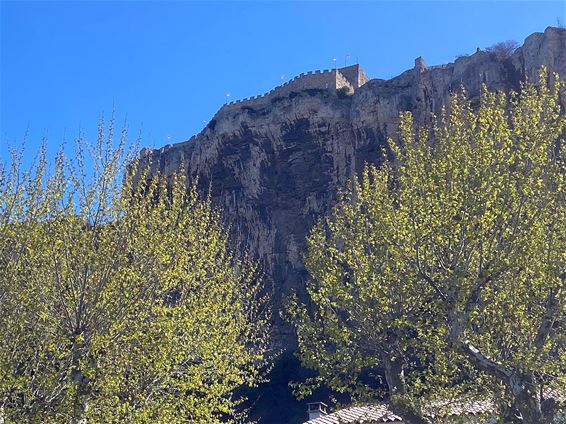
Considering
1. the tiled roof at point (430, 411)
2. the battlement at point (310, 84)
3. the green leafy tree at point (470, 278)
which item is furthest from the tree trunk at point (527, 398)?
the battlement at point (310, 84)

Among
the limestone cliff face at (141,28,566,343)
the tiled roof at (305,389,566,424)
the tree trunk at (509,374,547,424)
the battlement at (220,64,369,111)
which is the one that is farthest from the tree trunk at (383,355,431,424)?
the battlement at (220,64,369,111)

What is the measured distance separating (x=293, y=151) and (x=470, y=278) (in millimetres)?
44724

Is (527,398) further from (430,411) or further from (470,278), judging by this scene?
(470,278)

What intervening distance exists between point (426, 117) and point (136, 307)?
39.6m

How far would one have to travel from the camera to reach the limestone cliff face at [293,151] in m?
53.1

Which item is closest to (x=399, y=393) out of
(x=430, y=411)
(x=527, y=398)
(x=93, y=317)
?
(x=430, y=411)

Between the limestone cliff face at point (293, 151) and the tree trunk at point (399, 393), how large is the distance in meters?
38.5

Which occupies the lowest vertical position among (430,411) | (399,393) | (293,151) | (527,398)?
(430,411)

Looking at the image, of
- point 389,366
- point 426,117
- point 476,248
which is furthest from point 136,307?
point 426,117

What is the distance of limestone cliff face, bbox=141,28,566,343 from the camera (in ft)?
174

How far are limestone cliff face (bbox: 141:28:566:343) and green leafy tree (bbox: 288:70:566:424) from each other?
3704 centimetres

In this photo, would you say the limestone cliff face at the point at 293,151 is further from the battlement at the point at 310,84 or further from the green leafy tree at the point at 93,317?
the green leafy tree at the point at 93,317

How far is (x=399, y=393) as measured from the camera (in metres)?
13.9

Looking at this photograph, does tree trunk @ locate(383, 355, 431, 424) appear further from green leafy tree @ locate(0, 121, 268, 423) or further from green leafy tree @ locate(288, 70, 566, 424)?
green leafy tree @ locate(0, 121, 268, 423)
